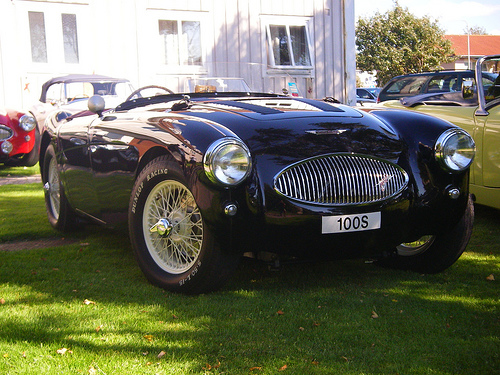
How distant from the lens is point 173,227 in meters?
3.60

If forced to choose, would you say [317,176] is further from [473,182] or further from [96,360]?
[473,182]

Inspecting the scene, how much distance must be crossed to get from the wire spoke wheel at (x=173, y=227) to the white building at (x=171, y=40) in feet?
26.3

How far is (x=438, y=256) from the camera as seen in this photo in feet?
13.1

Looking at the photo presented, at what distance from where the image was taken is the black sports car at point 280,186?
3248 mm

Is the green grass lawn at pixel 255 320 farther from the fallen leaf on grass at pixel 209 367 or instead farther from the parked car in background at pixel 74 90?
the parked car in background at pixel 74 90

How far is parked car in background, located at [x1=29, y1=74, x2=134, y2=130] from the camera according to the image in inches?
396

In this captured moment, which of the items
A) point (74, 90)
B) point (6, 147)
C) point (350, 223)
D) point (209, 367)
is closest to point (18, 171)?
point (6, 147)

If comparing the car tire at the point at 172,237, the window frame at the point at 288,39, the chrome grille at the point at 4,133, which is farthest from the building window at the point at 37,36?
the car tire at the point at 172,237

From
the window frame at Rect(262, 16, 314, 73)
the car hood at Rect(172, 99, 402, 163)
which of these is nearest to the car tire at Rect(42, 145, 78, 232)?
the car hood at Rect(172, 99, 402, 163)

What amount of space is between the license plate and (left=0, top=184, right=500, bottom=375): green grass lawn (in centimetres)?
41

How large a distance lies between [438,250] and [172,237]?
1.67 meters

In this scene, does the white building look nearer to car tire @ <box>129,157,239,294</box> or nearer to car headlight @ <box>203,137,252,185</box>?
car tire @ <box>129,157,239,294</box>

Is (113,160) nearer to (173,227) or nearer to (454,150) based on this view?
(173,227)

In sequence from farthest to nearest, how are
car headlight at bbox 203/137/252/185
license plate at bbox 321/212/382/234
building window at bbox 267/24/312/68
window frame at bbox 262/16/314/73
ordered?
building window at bbox 267/24/312/68 → window frame at bbox 262/16/314/73 → license plate at bbox 321/212/382/234 → car headlight at bbox 203/137/252/185
